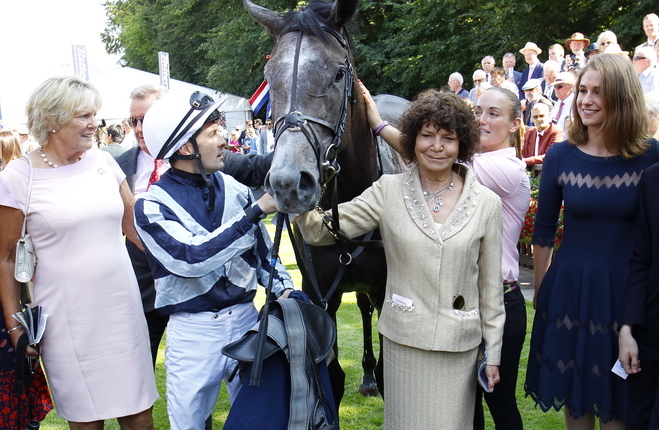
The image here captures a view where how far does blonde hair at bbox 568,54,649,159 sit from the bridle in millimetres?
1126

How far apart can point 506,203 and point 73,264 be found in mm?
2035

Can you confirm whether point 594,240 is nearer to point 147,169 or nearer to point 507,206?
point 507,206

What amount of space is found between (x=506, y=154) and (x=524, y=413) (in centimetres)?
206

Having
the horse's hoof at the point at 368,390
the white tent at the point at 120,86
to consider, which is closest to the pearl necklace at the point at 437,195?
the horse's hoof at the point at 368,390

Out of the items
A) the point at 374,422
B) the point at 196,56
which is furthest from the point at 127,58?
the point at 374,422

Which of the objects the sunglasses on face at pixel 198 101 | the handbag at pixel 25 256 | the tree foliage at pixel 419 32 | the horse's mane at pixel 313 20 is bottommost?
the handbag at pixel 25 256

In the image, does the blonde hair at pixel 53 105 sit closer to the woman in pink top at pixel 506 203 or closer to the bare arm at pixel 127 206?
the bare arm at pixel 127 206

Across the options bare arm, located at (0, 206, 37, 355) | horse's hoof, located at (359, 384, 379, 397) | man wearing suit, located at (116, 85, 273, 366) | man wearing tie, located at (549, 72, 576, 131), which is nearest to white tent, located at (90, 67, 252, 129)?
man wearing tie, located at (549, 72, 576, 131)

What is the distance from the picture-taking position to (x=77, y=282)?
2.76m

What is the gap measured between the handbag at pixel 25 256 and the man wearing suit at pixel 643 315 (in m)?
2.50

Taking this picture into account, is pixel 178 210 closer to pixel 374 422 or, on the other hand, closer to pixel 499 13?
pixel 374 422

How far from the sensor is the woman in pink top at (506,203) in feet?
9.53

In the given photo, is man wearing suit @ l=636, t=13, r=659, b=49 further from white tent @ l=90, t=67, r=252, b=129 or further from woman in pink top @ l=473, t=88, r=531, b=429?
white tent @ l=90, t=67, r=252, b=129

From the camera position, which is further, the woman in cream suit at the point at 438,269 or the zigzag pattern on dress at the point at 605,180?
the zigzag pattern on dress at the point at 605,180
